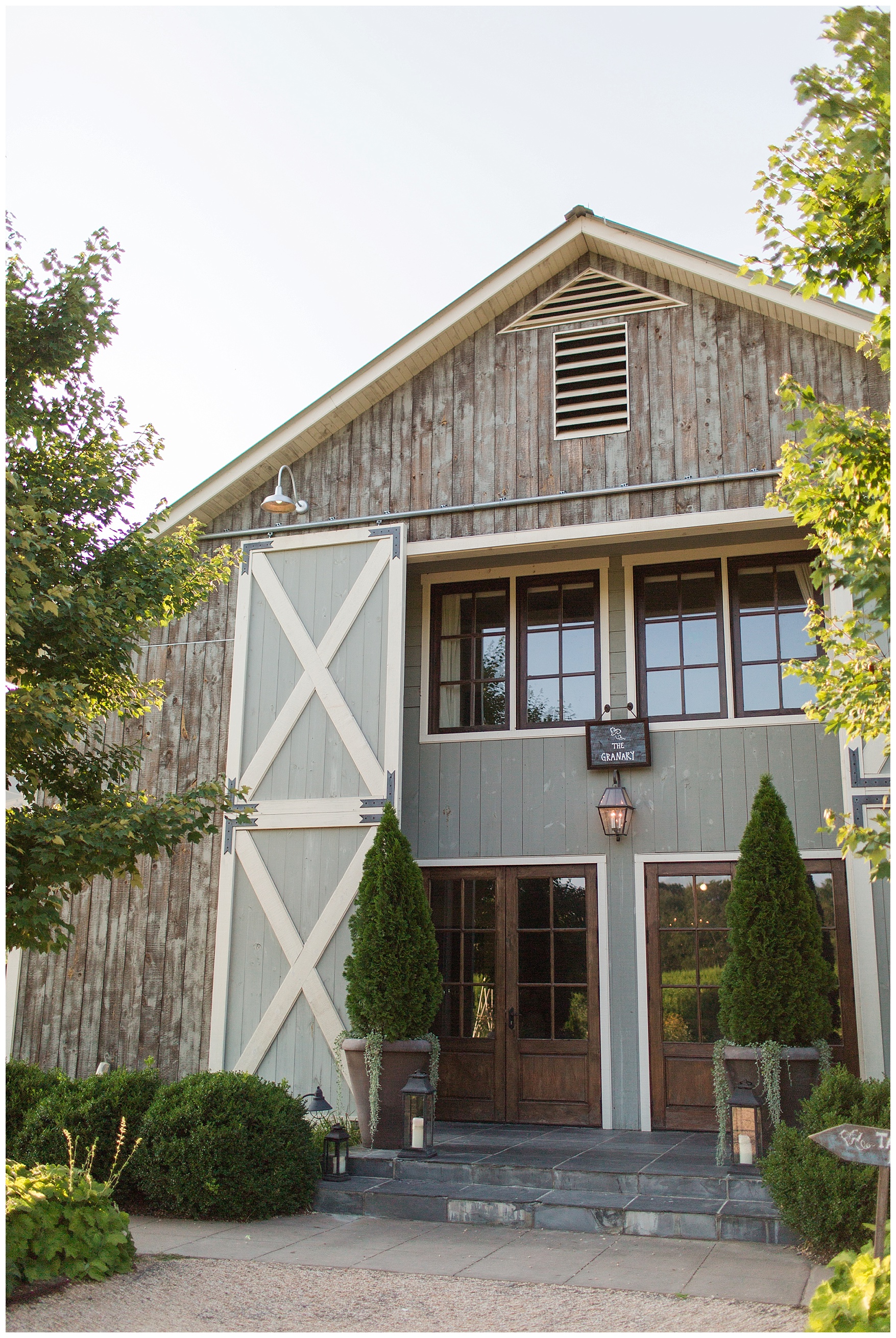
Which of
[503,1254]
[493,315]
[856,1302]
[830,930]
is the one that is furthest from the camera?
[493,315]

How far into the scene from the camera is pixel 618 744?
8.68 meters

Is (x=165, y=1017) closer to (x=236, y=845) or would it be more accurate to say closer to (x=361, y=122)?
(x=236, y=845)

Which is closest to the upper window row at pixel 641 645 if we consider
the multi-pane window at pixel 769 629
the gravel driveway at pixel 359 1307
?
the multi-pane window at pixel 769 629

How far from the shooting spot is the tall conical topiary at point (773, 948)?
6.84 metres

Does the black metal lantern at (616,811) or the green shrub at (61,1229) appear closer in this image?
the green shrub at (61,1229)

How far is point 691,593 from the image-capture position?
352 inches

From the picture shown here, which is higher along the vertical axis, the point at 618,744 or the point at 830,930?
the point at 618,744

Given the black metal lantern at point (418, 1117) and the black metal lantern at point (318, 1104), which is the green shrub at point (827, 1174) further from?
the black metal lantern at point (318, 1104)

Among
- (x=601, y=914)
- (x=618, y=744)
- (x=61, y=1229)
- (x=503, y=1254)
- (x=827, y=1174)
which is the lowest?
(x=503, y=1254)

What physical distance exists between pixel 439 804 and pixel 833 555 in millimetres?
5223

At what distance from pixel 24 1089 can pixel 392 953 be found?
2700 mm

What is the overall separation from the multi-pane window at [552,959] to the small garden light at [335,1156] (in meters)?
2.04

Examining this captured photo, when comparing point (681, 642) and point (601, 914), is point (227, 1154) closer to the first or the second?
point (601, 914)

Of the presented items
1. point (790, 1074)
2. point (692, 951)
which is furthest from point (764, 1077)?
point (692, 951)
